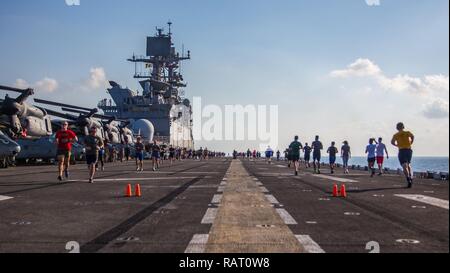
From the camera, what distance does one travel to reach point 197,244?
5742mm

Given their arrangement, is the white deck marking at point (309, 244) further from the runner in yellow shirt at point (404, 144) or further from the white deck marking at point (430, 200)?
the runner in yellow shirt at point (404, 144)

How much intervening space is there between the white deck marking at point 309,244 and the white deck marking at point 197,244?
3.97 feet

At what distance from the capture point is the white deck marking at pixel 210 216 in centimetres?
775

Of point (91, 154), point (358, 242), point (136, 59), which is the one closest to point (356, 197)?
point (358, 242)

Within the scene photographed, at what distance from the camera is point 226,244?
18.6 ft

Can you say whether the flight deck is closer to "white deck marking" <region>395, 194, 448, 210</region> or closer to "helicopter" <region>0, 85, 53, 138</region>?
"white deck marking" <region>395, 194, 448, 210</region>

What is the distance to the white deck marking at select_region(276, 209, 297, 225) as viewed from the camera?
7645mm

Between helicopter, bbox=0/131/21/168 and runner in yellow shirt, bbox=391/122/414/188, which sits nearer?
runner in yellow shirt, bbox=391/122/414/188

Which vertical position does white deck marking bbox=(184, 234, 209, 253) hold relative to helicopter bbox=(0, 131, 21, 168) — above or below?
below

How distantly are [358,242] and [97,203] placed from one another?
6.48m

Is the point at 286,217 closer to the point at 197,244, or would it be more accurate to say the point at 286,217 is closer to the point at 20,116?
the point at 197,244

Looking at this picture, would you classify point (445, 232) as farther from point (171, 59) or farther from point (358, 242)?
point (171, 59)

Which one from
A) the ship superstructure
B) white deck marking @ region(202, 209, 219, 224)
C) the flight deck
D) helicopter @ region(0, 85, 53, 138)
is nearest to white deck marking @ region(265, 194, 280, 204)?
the flight deck

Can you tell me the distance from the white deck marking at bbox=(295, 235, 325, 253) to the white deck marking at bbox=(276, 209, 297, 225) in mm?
1294
